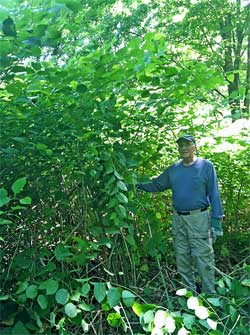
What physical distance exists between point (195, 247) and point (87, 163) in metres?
1.41

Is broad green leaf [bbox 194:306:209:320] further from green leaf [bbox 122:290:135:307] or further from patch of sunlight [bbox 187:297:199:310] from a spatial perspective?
green leaf [bbox 122:290:135:307]

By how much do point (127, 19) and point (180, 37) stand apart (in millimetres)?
1354

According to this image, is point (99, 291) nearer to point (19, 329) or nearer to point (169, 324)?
point (169, 324)

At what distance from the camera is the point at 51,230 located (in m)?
2.79

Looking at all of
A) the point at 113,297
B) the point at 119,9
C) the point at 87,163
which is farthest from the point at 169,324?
the point at 119,9

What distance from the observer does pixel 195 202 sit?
337 centimetres

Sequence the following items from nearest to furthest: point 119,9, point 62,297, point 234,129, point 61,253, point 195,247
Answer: point 62,297, point 61,253, point 234,129, point 195,247, point 119,9

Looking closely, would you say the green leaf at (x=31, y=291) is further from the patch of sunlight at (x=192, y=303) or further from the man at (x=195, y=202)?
the man at (x=195, y=202)

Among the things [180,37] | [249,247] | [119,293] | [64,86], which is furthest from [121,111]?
[180,37]

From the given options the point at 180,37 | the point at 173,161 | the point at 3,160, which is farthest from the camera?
the point at 180,37

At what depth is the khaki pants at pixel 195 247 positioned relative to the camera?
11.1 feet

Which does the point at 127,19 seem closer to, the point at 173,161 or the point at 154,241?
the point at 173,161

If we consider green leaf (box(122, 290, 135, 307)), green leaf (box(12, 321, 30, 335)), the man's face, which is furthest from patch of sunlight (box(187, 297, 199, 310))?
the man's face

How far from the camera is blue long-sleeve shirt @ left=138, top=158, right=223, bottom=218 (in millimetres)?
3350
